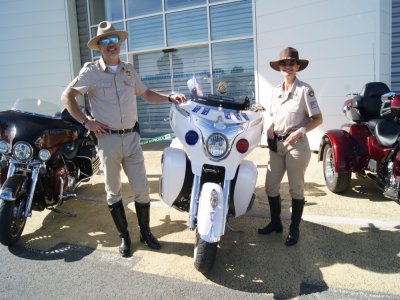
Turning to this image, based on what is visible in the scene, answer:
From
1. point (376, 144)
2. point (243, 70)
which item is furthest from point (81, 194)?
point (243, 70)

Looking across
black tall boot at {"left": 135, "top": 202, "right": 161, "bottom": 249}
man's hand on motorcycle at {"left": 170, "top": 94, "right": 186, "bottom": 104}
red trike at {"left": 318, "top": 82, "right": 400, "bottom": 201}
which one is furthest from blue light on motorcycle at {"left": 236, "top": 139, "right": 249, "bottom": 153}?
red trike at {"left": 318, "top": 82, "right": 400, "bottom": 201}

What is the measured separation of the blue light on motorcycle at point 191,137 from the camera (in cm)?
295

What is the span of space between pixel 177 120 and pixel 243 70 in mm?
5659

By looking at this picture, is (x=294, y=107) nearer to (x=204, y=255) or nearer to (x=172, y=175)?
(x=172, y=175)

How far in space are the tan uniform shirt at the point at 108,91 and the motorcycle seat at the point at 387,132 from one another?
2792 millimetres

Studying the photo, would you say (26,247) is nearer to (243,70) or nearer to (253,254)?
(253,254)

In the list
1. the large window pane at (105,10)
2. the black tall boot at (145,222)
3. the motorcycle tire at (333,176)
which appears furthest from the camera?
the large window pane at (105,10)

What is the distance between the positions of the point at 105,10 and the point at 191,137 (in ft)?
27.4

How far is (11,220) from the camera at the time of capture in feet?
11.3

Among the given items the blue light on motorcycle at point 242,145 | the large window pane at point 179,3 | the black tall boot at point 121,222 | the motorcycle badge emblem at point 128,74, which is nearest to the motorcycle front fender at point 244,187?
the blue light on motorcycle at point 242,145

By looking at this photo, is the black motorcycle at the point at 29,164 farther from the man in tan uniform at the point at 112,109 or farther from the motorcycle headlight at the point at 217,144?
the motorcycle headlight at the point at 217,144

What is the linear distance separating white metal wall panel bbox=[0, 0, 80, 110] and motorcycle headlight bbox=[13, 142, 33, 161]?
6.68m

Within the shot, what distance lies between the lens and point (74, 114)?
130 inches

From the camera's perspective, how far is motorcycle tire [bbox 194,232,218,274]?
280cm
